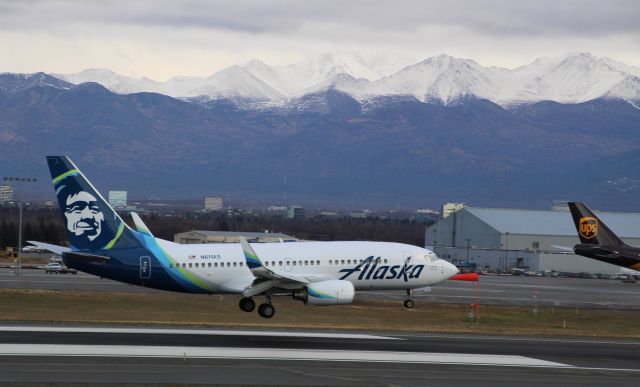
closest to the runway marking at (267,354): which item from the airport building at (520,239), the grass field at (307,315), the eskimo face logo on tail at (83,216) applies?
the grass field at (307,315)

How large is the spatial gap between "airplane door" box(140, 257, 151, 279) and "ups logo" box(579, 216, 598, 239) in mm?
35040

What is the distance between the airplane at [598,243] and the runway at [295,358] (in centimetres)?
3199

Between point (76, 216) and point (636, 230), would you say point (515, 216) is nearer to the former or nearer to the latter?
point (636, 230)

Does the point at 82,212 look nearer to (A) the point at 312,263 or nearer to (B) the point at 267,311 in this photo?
(B) the point at 267,311

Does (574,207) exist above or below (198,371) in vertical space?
above

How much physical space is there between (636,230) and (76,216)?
105 m

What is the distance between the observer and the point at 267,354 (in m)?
38.0

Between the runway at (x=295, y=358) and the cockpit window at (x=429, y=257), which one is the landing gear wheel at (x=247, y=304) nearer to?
the cockpit window at (x=429, y=257)

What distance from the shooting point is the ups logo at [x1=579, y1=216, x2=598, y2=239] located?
260 feet

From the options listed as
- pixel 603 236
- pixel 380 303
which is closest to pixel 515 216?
pixel 603 236

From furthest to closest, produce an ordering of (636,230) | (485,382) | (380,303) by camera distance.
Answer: (636,230) → (380,303) → (485,382)

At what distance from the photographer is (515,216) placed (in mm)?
153625

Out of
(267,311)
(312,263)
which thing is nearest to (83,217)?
(267,311)

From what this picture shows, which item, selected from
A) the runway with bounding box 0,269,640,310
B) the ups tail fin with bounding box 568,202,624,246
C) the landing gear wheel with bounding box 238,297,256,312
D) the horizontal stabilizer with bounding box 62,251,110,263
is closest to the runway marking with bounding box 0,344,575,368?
the horizontal stabilizer with bounding box 62,251,110,263
